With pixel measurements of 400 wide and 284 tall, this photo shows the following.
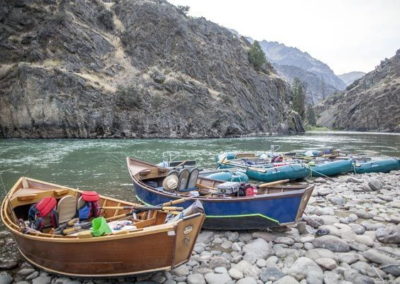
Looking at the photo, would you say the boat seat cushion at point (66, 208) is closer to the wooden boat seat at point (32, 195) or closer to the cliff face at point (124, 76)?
the wooden boat seat at point (32, 195)

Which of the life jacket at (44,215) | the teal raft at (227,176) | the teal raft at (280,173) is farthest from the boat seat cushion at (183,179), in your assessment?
the teal raft at (280,173)

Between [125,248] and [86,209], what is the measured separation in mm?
2643

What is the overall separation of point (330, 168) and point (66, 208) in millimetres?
15351

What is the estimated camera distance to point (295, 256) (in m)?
7.04

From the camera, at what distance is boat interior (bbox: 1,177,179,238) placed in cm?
686

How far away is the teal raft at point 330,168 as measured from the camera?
1781 cm

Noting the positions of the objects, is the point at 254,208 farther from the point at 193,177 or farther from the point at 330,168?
the point at 330,168

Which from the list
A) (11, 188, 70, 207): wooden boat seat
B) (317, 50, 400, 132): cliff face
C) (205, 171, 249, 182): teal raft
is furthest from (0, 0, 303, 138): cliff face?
(11, 188, 70, 207): wooden boat seat

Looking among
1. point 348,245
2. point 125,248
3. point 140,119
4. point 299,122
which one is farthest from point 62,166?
point 299,122

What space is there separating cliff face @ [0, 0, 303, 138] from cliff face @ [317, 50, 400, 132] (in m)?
41.9

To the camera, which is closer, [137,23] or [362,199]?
[362,199]

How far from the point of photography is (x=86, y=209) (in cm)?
771

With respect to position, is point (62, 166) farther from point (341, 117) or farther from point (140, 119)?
point (341, 117)

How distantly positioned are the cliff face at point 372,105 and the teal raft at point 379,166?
91.1 m
